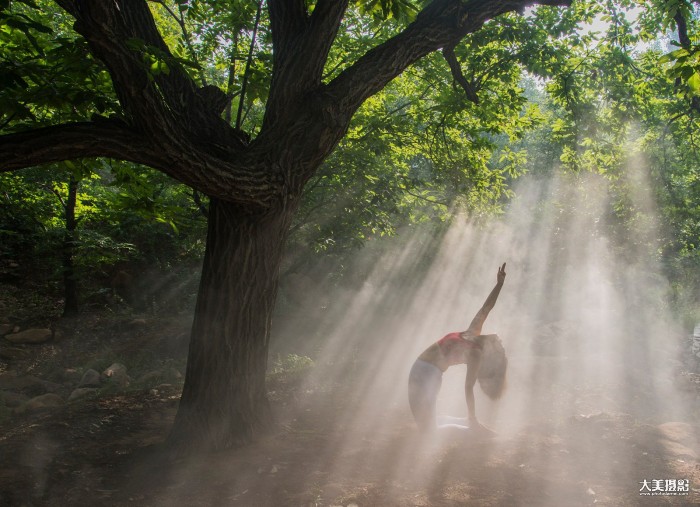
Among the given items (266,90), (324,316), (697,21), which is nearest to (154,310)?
(324,316)

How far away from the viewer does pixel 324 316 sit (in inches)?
602

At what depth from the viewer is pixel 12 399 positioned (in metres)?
6.89

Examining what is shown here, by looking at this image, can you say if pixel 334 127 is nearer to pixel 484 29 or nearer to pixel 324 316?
pixel 484 29

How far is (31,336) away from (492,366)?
10.9 m

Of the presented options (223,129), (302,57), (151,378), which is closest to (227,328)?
(223,129)

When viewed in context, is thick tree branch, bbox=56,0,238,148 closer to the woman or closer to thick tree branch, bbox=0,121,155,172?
thick tree branch, bbox=0,121,155,172

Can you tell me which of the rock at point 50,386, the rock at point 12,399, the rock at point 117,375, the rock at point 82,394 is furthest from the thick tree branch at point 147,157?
the rock at point 50,386

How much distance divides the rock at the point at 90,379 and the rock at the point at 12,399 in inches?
41.4

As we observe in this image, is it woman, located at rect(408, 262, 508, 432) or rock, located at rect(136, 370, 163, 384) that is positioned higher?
woman, located at rect(408, 262, 508, 432)

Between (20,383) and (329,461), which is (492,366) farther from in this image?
(20,383)

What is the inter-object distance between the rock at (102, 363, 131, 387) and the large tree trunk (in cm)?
443

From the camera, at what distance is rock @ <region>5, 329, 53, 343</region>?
11039 mm

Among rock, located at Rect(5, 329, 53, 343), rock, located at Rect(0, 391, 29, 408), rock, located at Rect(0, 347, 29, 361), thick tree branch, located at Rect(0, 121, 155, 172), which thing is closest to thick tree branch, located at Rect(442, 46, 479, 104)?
thick tree branch, located at Rect(0, 121, 155, 172)

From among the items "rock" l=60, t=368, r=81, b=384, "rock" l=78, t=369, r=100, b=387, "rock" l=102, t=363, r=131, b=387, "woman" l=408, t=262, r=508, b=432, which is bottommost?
"rock" l=60, t=368, r=81, b=384
